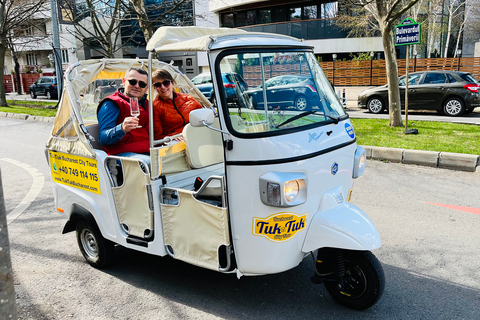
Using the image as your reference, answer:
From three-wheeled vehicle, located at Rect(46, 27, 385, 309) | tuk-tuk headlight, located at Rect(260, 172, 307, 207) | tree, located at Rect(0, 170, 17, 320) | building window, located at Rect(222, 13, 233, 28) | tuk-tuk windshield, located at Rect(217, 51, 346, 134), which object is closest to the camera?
tree, located at Rect(0, 170, 17, 320)

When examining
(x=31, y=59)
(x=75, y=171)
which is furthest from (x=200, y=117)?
(x=31, y=59)

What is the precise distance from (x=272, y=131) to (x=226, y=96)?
0.43 metres

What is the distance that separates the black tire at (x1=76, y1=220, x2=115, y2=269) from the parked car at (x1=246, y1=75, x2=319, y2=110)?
6.82 ft

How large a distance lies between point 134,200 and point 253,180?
127 centimetres

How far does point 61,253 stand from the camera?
4625mm

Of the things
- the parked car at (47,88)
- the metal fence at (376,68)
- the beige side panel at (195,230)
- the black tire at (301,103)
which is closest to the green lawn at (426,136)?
the black tire at (301,103)

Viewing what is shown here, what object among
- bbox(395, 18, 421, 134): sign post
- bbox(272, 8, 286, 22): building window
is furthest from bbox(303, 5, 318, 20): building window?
bbox(395, 18, 421, 134): sign post

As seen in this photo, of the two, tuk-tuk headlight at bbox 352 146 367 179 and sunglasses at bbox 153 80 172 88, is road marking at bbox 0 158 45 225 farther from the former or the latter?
tuk-tuk headlight at bbox 352 146 367 179

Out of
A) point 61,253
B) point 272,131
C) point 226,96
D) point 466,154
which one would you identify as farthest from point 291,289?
point 466,154

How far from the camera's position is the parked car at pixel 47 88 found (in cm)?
3046

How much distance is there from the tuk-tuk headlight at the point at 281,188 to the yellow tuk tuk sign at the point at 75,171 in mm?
1791

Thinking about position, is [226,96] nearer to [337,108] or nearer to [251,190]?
[251,190]

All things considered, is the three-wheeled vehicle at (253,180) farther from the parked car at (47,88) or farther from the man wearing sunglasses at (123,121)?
the parked car at (47,88)

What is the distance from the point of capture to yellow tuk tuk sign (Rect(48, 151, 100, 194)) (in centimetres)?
396
